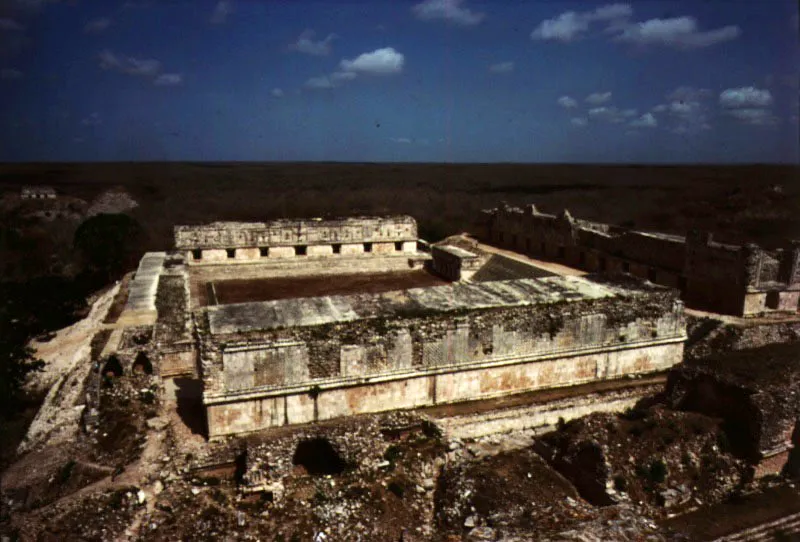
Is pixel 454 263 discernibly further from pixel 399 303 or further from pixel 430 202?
pixel 430 202

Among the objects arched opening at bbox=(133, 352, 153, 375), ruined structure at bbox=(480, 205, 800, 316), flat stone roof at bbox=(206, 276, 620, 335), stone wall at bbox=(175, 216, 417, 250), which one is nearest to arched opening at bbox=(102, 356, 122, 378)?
arched opening at bbox=(133, 352, 153, 375)

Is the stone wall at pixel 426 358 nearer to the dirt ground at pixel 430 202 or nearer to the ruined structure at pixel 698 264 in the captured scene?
the ruined structure at pixel 698 264

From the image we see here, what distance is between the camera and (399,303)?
47.3ft

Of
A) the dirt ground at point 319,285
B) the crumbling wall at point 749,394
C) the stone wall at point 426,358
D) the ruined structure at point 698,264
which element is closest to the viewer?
the crumbling wall at point 749,394

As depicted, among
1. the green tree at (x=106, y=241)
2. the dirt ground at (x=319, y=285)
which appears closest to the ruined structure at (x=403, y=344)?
the dirt ground at (x=319, y=285)

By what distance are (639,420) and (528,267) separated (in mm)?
13456

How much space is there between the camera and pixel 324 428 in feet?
37.4

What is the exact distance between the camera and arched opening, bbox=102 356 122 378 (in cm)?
1483

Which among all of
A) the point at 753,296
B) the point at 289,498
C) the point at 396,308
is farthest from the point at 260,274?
the point at 753,296

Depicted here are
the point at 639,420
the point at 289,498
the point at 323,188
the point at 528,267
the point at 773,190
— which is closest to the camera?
the point at 289,498

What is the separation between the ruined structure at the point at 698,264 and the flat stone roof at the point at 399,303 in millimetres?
5375

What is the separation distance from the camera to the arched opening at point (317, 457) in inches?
436

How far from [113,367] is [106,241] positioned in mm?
17183

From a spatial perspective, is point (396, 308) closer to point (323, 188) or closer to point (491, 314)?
point (491, 314)
